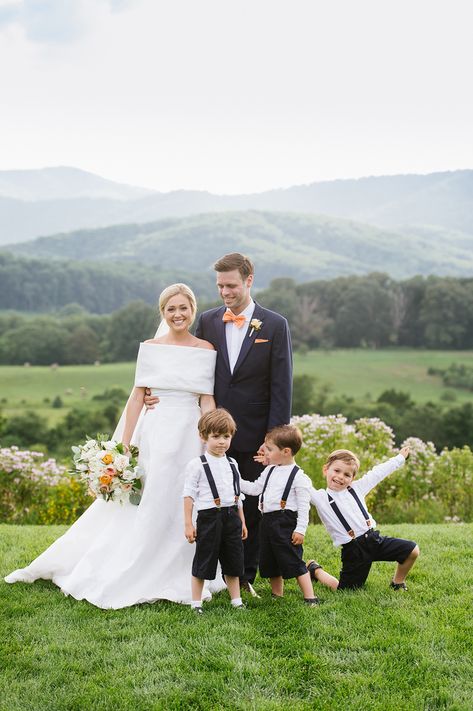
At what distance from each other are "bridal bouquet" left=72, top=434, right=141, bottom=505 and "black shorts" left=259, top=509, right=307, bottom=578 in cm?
105

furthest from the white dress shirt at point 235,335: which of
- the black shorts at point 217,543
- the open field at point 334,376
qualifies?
the open field at point 334,376

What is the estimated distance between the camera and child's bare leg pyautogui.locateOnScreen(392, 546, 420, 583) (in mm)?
5254

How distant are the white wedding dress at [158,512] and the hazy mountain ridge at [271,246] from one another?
12304cm

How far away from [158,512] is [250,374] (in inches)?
50.0

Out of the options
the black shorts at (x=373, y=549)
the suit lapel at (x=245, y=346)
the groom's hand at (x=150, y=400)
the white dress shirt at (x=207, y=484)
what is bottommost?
the black shorts at (x=373, y=549)

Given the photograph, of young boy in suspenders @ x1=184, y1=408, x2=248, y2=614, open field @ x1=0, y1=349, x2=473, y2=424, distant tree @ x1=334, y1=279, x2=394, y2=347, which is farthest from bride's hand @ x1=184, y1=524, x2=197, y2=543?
distant tree @ x1=334, y1=279, x2=394, y2=347

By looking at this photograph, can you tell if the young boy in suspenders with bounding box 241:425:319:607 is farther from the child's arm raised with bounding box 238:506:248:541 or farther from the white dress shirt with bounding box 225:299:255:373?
the white dress shirt with bounding box 225:299:255:373

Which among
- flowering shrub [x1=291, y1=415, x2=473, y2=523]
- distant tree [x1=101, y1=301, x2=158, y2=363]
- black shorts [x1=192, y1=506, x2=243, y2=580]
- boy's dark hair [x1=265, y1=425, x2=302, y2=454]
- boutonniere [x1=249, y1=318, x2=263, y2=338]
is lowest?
distant tree [x1=101, y1=301, x2=158, y2=363]

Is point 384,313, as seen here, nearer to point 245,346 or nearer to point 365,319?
point 365,319

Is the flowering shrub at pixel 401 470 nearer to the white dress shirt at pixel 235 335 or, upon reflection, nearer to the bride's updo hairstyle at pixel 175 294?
the white dress shirt at pixel 235 335

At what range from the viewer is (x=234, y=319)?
5395mm

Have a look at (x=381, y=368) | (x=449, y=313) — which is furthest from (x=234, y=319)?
(x=449, y=313)

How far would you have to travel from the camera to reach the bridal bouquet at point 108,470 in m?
5.28

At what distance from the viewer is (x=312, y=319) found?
73.4m
